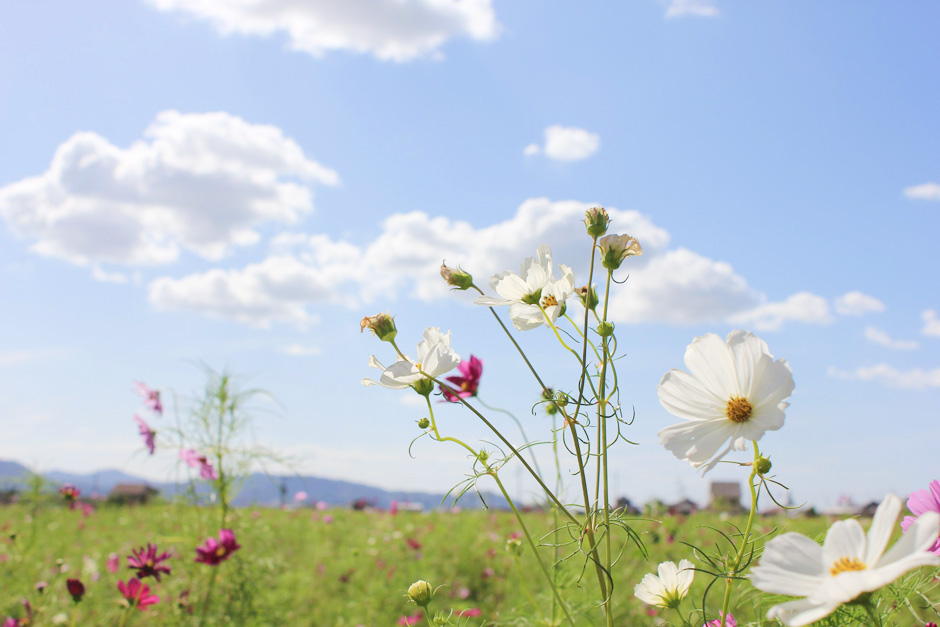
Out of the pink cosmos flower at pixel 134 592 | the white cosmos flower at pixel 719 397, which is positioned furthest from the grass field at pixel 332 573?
the white cosmos flower at pixel 719 397

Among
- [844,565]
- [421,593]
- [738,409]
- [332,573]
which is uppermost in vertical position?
[738,409]

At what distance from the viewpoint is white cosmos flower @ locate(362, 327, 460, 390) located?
0.71m

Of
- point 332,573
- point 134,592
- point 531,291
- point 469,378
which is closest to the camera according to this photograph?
point 531,291

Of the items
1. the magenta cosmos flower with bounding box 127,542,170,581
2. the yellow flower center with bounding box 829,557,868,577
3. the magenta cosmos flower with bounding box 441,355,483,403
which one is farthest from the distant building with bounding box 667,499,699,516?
the yellow flower center with bounding box 829,557,868,577

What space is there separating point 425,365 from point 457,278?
0.15m

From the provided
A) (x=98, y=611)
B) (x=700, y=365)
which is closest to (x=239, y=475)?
(x=98, y=611)

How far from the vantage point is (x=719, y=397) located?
59cm

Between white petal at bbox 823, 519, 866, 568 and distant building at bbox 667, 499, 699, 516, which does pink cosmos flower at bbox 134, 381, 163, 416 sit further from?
distant building at bbox 667, 499, 699, 516

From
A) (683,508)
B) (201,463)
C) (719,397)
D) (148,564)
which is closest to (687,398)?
(719,397)

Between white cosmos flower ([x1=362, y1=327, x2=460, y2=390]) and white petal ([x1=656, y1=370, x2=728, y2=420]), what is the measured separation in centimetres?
23

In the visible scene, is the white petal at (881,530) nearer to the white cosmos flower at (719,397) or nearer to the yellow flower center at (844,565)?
the yellow flower center at (844,565)

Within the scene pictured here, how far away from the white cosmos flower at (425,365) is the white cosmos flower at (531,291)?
0.07 metres

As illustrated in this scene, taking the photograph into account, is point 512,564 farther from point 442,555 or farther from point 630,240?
point 630,240

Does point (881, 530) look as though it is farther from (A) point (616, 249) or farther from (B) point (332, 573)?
(B) point (332, 573)
